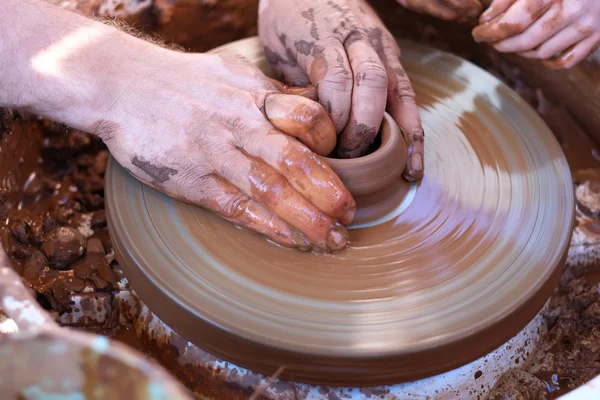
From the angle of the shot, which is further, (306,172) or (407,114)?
(407,114)

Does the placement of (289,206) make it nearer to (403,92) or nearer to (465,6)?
(403,92)

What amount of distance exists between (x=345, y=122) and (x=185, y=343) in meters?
0.61

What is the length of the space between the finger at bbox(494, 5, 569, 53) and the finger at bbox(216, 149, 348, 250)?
0.77 meters

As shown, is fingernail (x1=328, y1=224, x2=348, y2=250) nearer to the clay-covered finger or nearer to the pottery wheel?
Result: the pottery wheel

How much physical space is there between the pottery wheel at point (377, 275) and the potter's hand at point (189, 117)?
0.07 meters

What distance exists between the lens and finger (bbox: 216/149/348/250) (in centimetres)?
119

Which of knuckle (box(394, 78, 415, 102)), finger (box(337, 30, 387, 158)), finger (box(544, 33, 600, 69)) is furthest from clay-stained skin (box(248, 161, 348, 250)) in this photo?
finger (box(544, 33, 600, 69))

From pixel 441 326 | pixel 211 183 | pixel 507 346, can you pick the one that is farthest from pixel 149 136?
pixel 507 346

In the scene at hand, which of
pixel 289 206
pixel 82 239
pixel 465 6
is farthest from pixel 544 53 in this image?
pixel 82 239

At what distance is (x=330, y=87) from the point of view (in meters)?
1.32

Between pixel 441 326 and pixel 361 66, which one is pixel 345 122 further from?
pixel 441 326

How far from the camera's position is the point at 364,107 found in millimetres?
1296

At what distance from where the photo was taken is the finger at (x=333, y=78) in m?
1.31

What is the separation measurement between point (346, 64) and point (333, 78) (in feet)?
0.23
